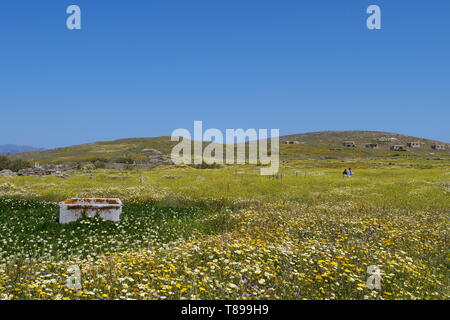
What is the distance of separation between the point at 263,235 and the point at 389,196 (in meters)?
16.6

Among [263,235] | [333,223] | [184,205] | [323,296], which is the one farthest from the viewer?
[184,205]

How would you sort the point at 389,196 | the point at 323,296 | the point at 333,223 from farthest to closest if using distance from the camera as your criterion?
the point at 389,196 < the point at 333,223 < the point at 323,296

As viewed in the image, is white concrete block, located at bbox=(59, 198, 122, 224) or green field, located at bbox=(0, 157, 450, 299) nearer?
green field, located at bbox=(0, 157, 450, 299)

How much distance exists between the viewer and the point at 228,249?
9.65m

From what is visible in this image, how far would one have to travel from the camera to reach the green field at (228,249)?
700cm

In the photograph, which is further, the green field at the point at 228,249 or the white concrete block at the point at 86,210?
the white concrete block at the point at 86,210

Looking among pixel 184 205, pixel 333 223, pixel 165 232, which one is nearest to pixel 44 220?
pixel 165 232

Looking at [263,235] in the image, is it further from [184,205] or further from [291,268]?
[184,205]

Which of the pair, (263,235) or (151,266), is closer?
(151,266)

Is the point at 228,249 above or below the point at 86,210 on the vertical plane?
above

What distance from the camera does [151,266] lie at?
836cm

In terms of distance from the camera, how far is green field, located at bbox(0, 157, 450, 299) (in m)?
7.00

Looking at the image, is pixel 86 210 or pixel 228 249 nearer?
pixel 228 249
